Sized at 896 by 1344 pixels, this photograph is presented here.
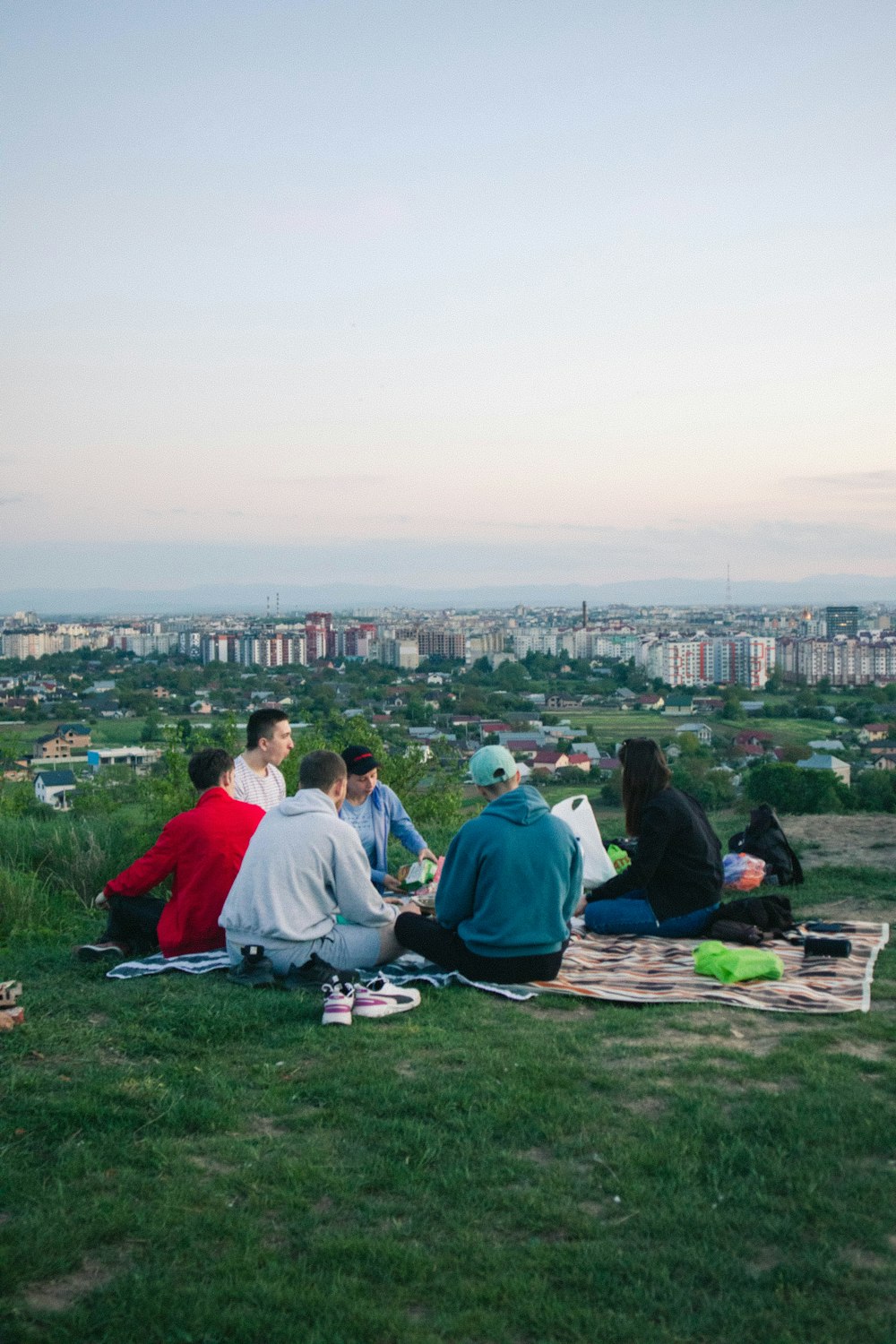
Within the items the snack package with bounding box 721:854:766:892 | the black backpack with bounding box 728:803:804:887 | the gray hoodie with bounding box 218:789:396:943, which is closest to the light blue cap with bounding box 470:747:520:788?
the gray hoodie with bounding box 218:789:396:943

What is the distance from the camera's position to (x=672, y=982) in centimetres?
505

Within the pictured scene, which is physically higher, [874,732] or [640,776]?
[640,776]

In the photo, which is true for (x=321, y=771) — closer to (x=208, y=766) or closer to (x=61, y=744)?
(x=208, y=766)

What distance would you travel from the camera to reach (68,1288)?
2.52 meters

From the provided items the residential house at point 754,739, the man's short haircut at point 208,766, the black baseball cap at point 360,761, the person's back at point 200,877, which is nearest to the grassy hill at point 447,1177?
the person's back at point 200,877

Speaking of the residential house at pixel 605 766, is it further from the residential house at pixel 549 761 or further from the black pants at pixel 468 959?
the black pants at pixel 468 959

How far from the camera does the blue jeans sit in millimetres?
6168

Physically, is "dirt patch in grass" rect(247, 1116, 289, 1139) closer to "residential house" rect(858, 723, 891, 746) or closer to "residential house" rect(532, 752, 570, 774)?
"residential house" rect(532, 752, 570, 774)

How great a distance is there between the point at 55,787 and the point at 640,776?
16.1 meters

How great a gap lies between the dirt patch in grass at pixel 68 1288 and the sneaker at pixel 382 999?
190 centimetres

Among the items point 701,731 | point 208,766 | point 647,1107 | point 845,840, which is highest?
point 208,766

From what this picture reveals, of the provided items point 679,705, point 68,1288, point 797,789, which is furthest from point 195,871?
point 679,705

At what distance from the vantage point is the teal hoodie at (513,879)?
4.75 metres

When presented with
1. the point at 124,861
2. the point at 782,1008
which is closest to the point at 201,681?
the point at 124,861
